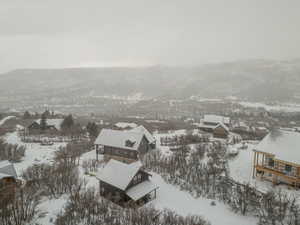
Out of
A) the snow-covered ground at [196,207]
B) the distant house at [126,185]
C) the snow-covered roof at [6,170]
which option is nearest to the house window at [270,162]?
the snow-covered ground at [196,207]

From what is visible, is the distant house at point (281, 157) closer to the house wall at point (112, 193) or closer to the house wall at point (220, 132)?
the house wall at point (112, 193)

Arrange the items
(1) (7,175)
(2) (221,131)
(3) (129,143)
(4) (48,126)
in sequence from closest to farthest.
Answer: (1) (7,175), (3) (129,143), (2) (221,131), (4) (48,126)

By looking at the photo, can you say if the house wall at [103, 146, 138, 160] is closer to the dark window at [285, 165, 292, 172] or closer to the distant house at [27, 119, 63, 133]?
the dark window at [285, 165, 292, 172]

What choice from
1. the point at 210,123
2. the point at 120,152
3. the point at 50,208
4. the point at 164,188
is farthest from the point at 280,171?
the point at 210,123

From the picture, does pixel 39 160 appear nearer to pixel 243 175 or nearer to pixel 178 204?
pixel 178 204

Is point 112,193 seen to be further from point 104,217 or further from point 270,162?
point 270,162

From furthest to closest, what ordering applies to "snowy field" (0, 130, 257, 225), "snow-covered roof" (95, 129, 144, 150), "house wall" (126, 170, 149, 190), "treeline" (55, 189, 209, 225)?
"snow-covered roof" (95, 129, 144, 150)
"house wall" (126, 170, 149, 190)
"snowy field" (0, 130, 257, 225)
"treeline" (55, 189, 209, 225)

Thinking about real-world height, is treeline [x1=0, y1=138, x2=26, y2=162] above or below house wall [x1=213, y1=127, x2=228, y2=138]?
below

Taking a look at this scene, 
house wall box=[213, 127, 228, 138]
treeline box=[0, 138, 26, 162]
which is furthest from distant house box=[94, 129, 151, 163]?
house wall box=[213, 127, 228, 138]
